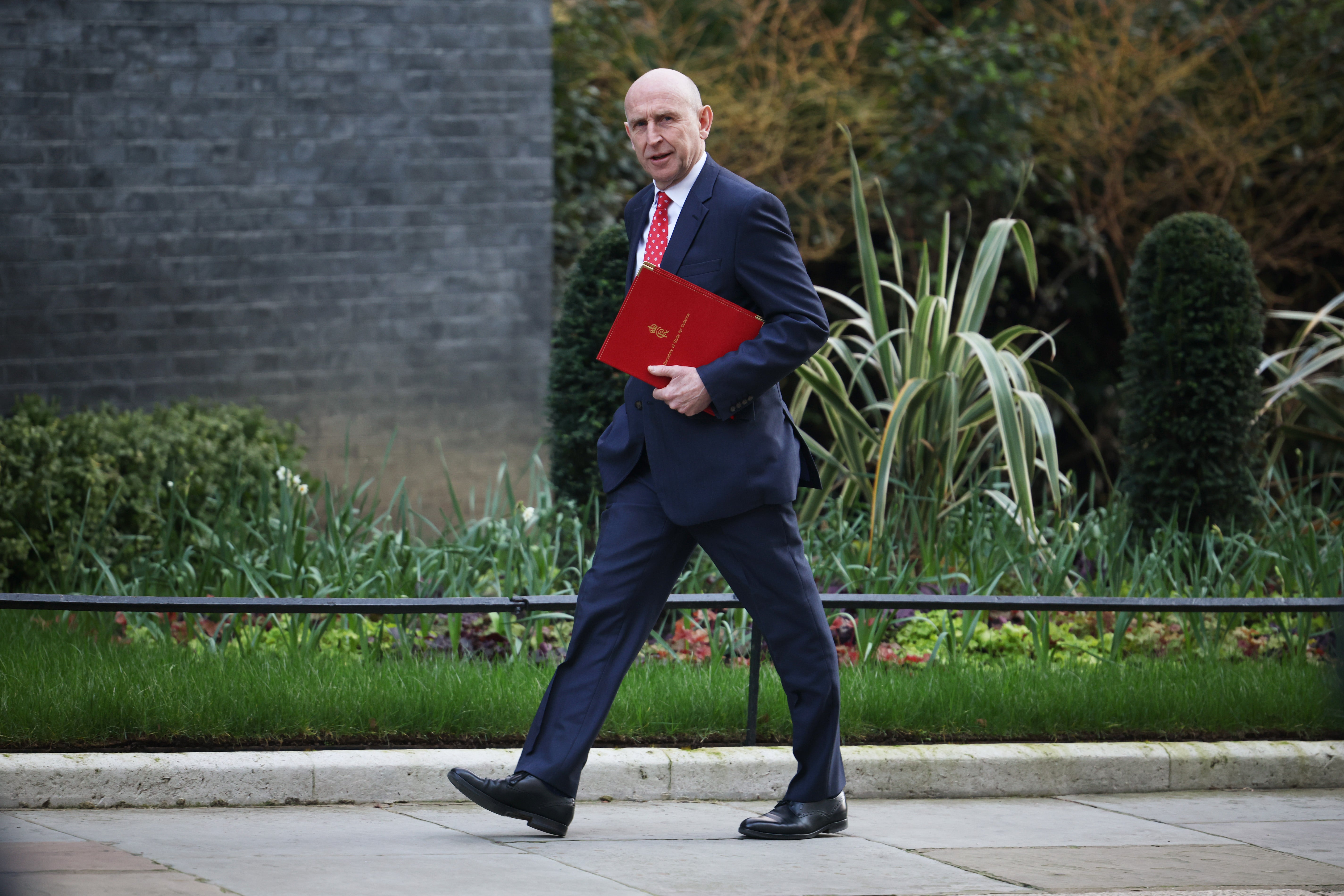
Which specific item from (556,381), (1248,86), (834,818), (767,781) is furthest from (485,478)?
(1248,86)

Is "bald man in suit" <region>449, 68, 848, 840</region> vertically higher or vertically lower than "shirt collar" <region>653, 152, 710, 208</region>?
lower

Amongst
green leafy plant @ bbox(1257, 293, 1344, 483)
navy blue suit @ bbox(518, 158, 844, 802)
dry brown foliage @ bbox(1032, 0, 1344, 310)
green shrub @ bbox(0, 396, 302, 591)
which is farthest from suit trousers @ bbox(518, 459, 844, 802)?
dry brown foliage @ bbox(1032, 0, 1344, 310)

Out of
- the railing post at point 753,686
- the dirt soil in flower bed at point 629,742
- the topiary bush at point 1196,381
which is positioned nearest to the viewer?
the dirt soil in flower bed at point 629,742

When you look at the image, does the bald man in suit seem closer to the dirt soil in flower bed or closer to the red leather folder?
the red leather folder

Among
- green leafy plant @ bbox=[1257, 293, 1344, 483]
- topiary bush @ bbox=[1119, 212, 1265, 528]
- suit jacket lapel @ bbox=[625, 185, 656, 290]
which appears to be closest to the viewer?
suit jacket lapel @ bbox=[625, 185, 656, 290]

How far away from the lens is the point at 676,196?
3732 mm

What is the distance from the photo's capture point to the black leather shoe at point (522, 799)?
3490 mm

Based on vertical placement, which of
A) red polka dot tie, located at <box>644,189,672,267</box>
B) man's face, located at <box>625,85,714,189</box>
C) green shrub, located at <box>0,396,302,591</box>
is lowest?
green shrub, located at <box>0,396,302,591</box>

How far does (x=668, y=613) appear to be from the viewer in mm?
5703

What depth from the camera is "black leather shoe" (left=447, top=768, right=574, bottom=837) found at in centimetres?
349

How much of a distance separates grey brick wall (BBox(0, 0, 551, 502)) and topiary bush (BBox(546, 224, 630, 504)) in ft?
7.47

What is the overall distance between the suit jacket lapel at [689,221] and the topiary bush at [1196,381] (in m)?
3.45

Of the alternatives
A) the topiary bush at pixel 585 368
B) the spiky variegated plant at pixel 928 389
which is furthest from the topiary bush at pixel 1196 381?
the topiary bush at pixel 585 368

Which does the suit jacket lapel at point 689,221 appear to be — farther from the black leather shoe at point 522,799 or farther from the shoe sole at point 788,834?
the shoe sole at point 788,834
